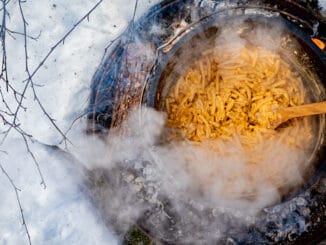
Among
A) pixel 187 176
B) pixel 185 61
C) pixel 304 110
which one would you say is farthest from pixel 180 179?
pixel 304 110

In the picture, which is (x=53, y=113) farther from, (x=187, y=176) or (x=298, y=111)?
(x=298, y=111)

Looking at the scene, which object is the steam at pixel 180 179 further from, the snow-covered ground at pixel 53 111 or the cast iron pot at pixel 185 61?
the snow-covered ground at pixel 53 111

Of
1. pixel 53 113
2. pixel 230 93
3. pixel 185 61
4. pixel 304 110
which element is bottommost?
pixel 304 110

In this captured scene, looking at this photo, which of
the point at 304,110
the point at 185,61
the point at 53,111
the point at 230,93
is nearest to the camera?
the point at 304,110

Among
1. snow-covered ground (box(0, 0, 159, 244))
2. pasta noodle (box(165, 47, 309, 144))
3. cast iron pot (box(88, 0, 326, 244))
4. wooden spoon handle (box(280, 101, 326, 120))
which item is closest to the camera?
wooden spoon handle (box(280, 101, 326, 120))

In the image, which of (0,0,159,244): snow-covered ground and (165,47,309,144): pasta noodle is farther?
(0,0,159,244): snow-covered ground

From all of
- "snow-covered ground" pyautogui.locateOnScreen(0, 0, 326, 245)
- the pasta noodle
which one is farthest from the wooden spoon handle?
"snow-covered ground" pyautogui.locateOnScreen(0, 0, 326, 245)

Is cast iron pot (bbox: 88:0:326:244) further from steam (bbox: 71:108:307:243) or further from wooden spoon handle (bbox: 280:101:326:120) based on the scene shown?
wooden spoon handle (bbox: 280:101:326:120)
